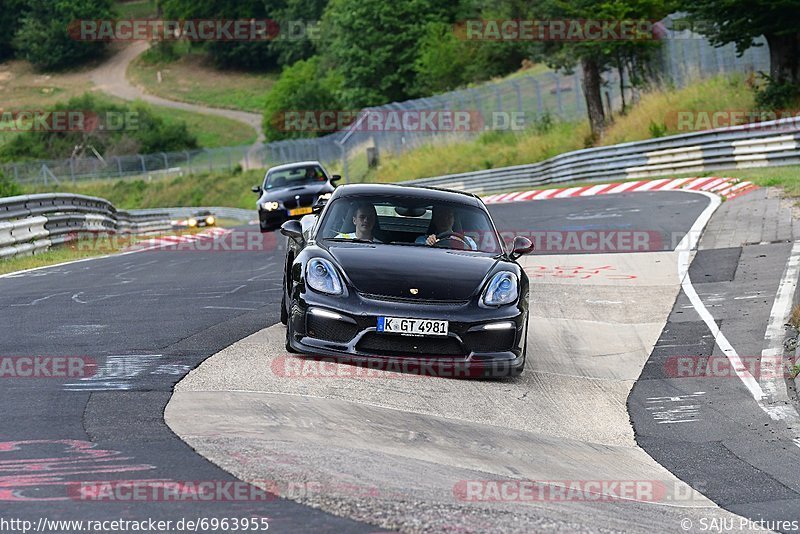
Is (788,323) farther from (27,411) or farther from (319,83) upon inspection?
(319,83)

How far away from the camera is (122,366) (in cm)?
845

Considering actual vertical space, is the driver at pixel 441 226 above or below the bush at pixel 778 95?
above

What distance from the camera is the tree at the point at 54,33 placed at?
12800 centimetres

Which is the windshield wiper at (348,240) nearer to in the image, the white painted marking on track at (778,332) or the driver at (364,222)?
the driver at (364,222)

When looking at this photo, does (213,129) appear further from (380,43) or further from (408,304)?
(408,304)

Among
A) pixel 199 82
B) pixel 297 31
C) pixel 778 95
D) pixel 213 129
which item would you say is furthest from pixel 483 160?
pixel 199 82

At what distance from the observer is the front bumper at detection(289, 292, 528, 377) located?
8414 millimetres

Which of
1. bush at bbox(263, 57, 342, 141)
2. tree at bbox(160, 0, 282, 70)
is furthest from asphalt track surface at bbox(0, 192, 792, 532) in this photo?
tree at bbox(160, 0, 282, 70)

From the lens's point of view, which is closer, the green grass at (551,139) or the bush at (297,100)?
the green grass at (551,139)

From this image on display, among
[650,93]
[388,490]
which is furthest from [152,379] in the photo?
[650,93]

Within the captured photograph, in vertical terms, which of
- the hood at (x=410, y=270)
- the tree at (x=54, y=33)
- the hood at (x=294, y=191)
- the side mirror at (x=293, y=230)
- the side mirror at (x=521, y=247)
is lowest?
the hood at (x=294, y=191)

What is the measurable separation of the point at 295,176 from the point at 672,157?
949cm

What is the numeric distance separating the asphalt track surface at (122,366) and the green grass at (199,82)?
102271mm

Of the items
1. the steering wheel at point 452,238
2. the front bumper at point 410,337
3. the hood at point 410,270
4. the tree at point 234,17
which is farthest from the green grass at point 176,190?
the front bumper at point 410,337
